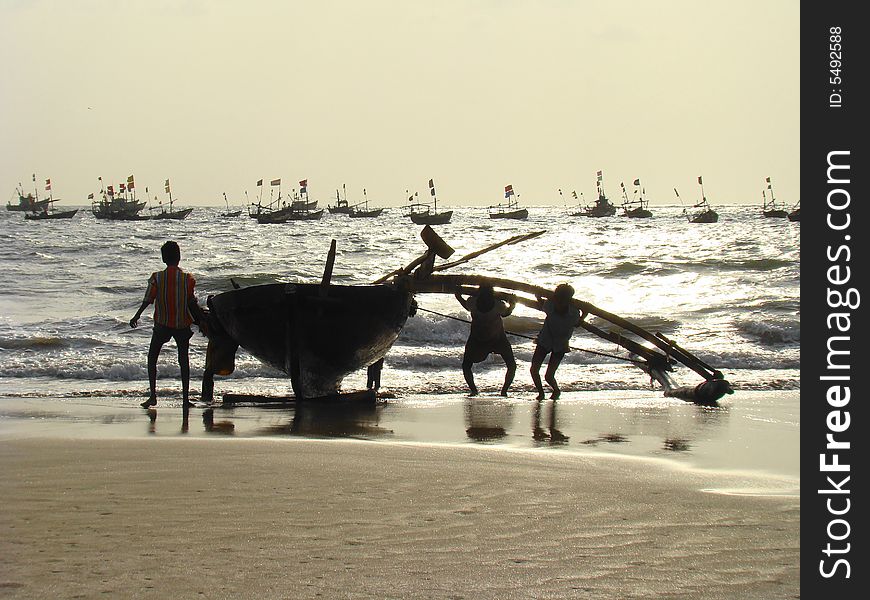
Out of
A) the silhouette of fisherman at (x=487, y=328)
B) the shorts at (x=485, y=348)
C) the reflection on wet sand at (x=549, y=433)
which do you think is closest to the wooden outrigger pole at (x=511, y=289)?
Result: the silhouette of fisherman at (x=487, y=328)

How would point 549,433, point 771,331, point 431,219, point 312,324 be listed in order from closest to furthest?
point 549,433 < point 312,324 < point 771,331 < point 431,219

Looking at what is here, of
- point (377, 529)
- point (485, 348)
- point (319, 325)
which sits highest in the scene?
point (319, 325)

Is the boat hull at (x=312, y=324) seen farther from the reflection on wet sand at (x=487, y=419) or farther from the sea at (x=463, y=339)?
the reflection on wet sand at (x=487, y=419)

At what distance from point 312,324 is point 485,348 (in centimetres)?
255

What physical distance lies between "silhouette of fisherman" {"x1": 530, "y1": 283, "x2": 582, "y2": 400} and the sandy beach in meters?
5.45

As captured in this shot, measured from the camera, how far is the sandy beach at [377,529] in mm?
3857

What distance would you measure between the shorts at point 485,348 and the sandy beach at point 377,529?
18.4 feet

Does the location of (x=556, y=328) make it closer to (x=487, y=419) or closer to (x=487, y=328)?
(x=487, y=328)

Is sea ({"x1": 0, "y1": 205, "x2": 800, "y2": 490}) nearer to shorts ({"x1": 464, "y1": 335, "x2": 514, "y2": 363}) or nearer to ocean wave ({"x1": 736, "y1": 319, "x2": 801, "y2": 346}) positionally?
ocean wave ({"x1": 736, "y1": 319, "x2": 801, "y2": 346})

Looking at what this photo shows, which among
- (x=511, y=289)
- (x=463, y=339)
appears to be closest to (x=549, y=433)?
(x=511, y=289)

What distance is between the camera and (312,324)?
1054cm
